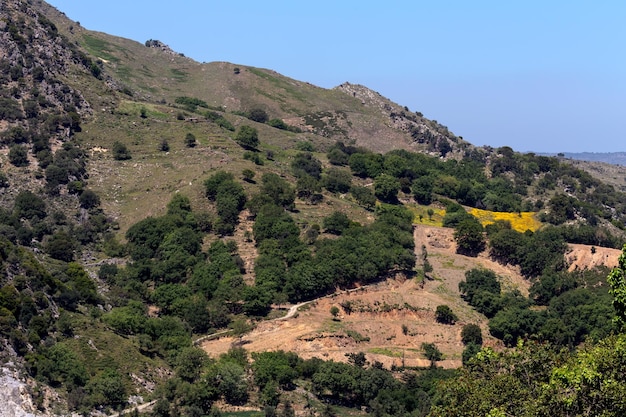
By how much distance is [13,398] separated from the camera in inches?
2352

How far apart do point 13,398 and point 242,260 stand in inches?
1651

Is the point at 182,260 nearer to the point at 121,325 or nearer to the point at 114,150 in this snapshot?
the point at 121,325

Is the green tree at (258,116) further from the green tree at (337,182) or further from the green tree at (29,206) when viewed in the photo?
the green tree at (29,206)

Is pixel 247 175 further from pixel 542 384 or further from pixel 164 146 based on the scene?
pixel 542 384

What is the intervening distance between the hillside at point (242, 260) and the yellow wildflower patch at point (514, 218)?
57cm

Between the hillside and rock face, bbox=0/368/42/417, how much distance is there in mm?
251

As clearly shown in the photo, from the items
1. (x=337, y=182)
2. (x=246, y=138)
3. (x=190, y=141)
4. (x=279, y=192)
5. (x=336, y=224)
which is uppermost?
(x=246, y=138)

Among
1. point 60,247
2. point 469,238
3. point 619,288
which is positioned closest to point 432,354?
point 469,238

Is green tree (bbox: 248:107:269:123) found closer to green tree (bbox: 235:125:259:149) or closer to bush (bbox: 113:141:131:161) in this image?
green tree (bbox: 235:125:259:149)

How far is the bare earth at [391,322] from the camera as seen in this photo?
8544 cm

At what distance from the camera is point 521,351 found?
124 feet

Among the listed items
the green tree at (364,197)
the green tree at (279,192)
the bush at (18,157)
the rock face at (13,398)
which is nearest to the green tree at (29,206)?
the bush at (18,157)

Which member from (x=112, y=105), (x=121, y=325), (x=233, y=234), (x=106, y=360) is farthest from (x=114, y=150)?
(x=106, y=360)

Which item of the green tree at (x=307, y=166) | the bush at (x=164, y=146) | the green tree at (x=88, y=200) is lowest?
the green tree at (x=88, y=200)
